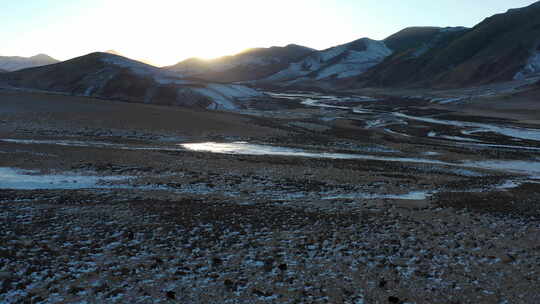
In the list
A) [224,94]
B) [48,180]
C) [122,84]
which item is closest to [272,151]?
[48,180]

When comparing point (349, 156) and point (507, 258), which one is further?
point (349, 156)

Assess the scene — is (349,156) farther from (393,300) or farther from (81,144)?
(393,300)

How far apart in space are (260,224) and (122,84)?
66412 mm

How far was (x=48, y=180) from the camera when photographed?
1778cm

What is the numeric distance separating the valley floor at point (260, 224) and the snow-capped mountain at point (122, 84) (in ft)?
127

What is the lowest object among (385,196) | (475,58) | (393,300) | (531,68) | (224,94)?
(393,300)

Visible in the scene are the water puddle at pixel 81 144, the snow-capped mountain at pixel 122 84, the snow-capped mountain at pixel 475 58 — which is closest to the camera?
the water puddle at pixel 81 144

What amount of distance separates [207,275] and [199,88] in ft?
209

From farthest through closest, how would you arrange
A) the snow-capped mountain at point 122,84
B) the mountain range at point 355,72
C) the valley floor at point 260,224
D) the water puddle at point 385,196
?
the mountain range at point 355,72, the snow-capped mountain at point 122,84, the water puddle at point 385,196, the valley floor at point 260,224

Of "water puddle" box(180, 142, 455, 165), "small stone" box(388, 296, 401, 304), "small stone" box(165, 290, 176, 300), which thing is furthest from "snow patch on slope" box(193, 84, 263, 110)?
"small stone" box(388, 296, 401, 304)

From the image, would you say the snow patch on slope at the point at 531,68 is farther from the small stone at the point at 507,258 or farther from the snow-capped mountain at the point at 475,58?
the small stone at the point at 507,258

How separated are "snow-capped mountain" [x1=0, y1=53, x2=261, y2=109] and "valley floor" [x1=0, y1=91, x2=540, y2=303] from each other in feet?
127

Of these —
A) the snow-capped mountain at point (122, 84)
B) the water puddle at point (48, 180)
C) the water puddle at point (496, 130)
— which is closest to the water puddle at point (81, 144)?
the water puddle at point (48, 180)

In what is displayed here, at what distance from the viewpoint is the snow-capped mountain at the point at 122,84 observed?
67.8 meters
